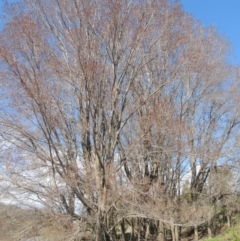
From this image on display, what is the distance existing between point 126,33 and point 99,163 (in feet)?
14.4

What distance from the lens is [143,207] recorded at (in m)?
10.3

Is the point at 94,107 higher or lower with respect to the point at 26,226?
higher

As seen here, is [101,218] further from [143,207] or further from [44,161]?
[44,161]

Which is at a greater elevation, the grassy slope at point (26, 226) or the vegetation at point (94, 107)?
the vegetation at point (94, 107)

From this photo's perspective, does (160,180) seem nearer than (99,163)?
No

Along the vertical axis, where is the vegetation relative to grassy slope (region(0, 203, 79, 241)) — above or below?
above

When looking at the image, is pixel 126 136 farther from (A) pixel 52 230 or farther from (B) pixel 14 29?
(B) pixel 14 29

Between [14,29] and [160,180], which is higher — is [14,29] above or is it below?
above

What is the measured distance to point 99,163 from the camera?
34.4 feet

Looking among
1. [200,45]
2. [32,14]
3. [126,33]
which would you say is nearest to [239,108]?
[200,45]

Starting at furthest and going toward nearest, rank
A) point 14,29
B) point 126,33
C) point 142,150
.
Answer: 1. point 142,150
2. point 126,33
3. point 14,29

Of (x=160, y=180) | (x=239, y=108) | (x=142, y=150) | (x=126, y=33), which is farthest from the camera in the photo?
(x=239, y=108)

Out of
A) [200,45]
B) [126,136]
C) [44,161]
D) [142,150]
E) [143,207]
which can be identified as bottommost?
[143,207]

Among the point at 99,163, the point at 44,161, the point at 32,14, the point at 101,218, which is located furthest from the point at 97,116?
the point at 32,14
